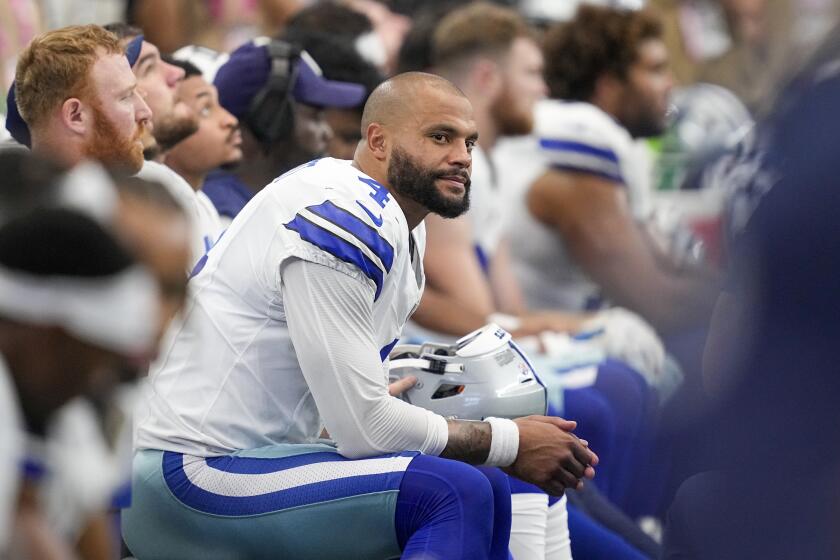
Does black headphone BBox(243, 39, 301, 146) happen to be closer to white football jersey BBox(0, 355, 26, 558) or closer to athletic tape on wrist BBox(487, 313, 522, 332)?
athletic tape on wrist BBox(487, 313, 522, 332)

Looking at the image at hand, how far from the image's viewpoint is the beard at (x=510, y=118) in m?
5.90

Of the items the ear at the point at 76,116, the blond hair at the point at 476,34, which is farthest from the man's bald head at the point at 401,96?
the blond hair at the point at 476,34

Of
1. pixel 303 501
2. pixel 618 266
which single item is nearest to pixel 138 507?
pixel 303 501

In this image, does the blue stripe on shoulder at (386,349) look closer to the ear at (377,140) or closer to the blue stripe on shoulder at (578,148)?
the ear at (377,140)

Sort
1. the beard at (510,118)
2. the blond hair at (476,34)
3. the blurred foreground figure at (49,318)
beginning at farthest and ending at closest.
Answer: the blond hair at (476,34), the beard at (510,118), the blurred foreground figure at (49,318)

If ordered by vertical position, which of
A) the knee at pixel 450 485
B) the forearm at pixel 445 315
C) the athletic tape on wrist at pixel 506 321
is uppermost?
the knee at pixel 450 485

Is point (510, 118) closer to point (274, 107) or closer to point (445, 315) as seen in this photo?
point (445, 315)

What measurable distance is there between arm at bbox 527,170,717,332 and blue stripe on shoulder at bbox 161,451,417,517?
Answer: 2.66 metres

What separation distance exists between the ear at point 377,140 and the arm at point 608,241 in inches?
90.7

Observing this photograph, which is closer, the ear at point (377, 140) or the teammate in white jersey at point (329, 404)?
the teammate in white jersey at point (329, 404)

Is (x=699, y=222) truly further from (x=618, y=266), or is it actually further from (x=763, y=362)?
(x=763, y=362)

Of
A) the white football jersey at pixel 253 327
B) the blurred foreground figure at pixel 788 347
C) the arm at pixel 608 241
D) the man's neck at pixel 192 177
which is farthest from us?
the arm at pixel 608 241

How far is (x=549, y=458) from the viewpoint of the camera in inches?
134

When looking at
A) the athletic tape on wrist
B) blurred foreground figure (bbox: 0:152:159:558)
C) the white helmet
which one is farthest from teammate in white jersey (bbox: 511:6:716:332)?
blurred foreground figure (bbox: 0:152:159:558)
